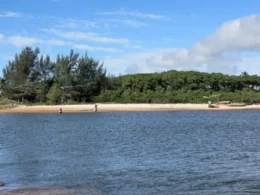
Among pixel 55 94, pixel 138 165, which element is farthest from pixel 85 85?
pixel 138 165

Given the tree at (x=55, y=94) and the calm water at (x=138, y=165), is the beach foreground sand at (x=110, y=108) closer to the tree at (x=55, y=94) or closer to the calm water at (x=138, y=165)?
the tree at (x=55, y=94)

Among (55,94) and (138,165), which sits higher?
(55,94)

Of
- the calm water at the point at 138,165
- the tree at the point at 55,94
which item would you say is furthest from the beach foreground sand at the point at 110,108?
the calm water at the point at 138,165

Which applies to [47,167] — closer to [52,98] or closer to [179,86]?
[52,98]

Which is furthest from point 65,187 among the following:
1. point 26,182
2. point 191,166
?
point 191,166

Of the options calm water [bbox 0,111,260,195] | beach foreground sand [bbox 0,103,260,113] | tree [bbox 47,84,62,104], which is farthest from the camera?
tree [bbox 47,84,62,104]

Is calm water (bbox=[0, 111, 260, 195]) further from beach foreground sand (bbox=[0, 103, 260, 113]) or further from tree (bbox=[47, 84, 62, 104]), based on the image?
tree (bbox=[47, 84, 62, 104])

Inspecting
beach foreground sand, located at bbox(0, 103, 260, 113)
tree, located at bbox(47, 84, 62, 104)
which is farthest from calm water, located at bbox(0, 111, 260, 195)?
tree, located at bbox(47, 84, 62, 104)

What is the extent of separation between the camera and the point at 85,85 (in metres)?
112

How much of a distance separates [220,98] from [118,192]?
106803 millimetres

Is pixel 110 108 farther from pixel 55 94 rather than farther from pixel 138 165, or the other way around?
pixel 138 165

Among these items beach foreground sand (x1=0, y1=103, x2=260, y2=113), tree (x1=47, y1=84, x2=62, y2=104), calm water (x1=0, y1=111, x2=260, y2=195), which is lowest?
calm water (x1=0, y1=111, x2=260, y2=195)

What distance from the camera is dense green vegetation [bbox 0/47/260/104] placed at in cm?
11244

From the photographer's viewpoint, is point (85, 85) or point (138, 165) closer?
point (138, 165)
